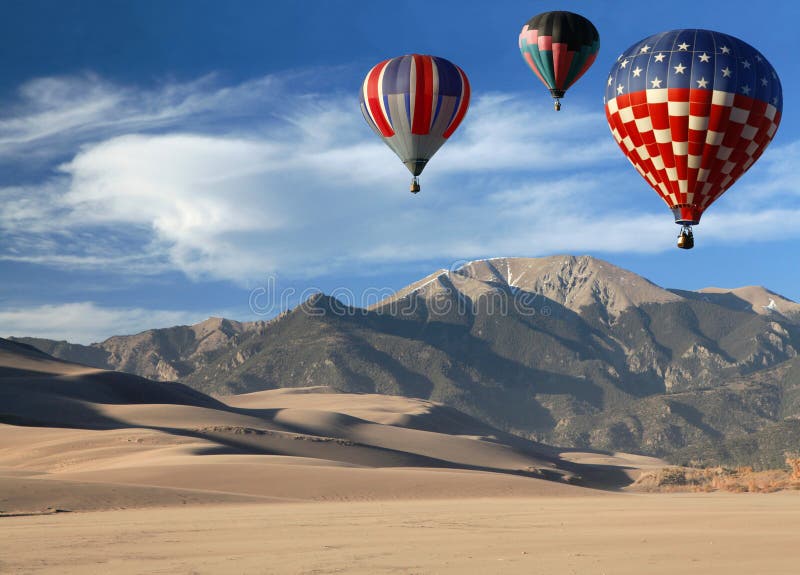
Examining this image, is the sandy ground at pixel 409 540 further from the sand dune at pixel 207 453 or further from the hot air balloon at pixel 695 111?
the hot air balloon at pixel 695 111

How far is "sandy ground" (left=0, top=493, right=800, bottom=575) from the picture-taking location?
17938 millimetres

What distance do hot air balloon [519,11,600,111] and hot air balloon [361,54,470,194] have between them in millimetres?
3825

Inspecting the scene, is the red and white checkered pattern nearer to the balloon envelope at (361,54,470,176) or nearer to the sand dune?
the balloon envelope at (361,54,470,176)

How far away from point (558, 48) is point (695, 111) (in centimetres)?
1381

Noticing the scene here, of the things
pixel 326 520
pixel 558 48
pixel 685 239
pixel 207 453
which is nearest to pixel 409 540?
pixel 326 520

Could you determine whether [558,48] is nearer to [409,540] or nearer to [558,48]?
[558,48]

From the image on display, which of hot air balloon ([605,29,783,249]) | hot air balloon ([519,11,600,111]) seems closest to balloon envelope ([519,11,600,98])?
hot air balloon ([519,11,600,111])

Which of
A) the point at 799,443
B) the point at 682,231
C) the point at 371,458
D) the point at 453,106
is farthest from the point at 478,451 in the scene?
the point at 682,231

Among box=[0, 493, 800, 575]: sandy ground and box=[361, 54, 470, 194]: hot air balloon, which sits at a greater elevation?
box=[361, 54, 470, 194]: hot air balloon

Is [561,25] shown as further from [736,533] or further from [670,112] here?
[736,533]

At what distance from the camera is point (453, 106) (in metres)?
48.2

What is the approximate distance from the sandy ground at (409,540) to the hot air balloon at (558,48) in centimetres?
2246

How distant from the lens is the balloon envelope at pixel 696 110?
35.8 meters

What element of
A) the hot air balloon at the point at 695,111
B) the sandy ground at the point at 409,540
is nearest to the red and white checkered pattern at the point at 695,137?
the hot air balloon at the point at 695,111
